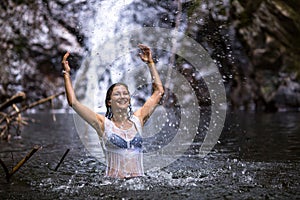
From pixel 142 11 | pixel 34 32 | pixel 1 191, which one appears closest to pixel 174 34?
pixel 142 11

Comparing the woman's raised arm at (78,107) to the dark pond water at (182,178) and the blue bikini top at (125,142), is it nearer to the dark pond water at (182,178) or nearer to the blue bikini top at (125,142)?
the blue bikini top at (125,142)

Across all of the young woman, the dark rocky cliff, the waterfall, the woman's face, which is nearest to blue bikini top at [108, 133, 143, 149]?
the young woman

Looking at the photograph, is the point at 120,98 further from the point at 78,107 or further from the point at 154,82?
the point at 78,107

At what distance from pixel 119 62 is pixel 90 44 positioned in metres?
1.62

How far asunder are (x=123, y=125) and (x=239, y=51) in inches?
977

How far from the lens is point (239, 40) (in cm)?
2914

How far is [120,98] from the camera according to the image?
17.1 feet

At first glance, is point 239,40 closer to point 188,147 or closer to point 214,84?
point 214,84

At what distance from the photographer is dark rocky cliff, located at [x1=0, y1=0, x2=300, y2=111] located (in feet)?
74.6

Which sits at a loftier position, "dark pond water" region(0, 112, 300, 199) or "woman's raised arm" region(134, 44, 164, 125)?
"woman's raised arm" region(134, 44, 164, 125)

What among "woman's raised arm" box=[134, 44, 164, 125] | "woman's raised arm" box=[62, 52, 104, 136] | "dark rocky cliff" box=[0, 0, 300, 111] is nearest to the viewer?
"woman's raised arm" box=[62, 52, 104, 136]

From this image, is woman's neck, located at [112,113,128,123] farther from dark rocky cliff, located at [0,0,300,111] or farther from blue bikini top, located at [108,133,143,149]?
dark rocky cliff, located at [0,0,300,111]

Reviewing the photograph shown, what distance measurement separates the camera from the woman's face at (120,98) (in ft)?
17.1

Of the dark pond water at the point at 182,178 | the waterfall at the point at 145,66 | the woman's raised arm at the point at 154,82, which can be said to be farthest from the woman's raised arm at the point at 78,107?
the waterfall at the point at 145,66
